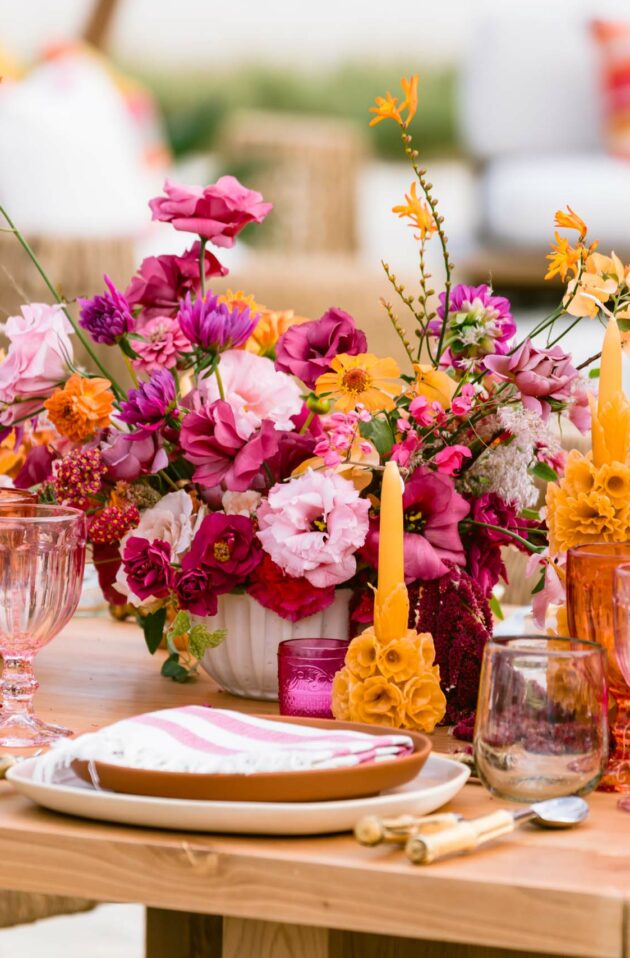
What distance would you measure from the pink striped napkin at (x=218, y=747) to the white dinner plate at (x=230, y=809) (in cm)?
2

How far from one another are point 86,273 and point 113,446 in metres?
1.79

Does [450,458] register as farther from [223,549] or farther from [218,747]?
[218,747]

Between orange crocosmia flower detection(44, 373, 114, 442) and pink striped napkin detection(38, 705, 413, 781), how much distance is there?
0.32m

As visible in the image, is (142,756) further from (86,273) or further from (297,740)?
(86,273)

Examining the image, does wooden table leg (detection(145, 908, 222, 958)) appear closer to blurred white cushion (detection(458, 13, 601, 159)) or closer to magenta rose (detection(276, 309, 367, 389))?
magenta rose (detection(276, 309, 367, 389))

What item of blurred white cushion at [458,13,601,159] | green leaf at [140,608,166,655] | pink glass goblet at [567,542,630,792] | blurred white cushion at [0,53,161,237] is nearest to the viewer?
pink glass goblet at [567,542,630,792]

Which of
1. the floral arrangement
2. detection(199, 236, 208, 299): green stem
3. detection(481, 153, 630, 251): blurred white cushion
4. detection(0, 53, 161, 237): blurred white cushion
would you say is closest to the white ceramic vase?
the floral arrangement

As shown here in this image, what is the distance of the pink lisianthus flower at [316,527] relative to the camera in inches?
39.1

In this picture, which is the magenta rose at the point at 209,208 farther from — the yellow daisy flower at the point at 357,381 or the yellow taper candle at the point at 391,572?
the yellow taper candle at the point at 391,572

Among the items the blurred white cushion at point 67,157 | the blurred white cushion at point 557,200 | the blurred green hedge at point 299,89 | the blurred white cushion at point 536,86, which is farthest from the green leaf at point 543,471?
the blurred green hedge at point 299,89

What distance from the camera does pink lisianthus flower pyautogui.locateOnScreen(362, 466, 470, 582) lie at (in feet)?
3.27

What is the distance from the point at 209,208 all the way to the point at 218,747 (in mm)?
451

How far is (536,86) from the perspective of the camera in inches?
176

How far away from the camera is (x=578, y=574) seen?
918mm
